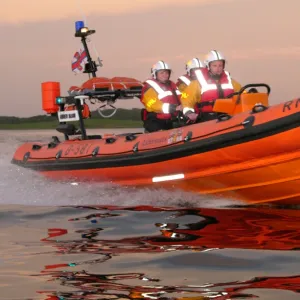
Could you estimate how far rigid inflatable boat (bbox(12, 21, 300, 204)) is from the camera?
7109 millimetres

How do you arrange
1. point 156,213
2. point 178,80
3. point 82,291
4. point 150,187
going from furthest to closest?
point 178,80, point 150,187, point 156,213, point 82,291

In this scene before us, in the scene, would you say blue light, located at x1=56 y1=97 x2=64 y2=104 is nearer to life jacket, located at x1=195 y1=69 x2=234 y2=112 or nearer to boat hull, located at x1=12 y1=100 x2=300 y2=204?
boat hull, located at x1=12 y1=100 x2=300 y2=204

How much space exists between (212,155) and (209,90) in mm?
1293

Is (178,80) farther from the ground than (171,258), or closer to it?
farther from the ground

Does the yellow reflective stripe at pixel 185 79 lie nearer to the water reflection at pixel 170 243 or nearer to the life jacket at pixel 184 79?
the life jacket at pixel 184 79

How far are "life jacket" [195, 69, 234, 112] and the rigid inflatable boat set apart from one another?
0.35 metres

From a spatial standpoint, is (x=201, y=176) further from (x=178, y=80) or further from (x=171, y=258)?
(x=171, y=258)

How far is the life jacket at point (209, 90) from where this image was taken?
8625 mm

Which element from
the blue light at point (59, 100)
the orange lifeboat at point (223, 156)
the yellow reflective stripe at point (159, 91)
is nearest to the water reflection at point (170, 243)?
the orange lifeboat at point (223, 156)

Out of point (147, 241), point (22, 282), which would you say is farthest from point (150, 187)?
point (22, 282)

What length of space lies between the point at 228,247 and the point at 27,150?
626cm

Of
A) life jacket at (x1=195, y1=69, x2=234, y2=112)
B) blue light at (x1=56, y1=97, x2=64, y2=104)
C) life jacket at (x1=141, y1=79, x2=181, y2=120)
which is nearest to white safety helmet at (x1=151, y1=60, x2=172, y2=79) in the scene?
life jacket at (x1=141, y1=79, x2=181, y2=120)

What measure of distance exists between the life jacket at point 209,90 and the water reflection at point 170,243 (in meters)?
1.51

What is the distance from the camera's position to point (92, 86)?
1019 cm
